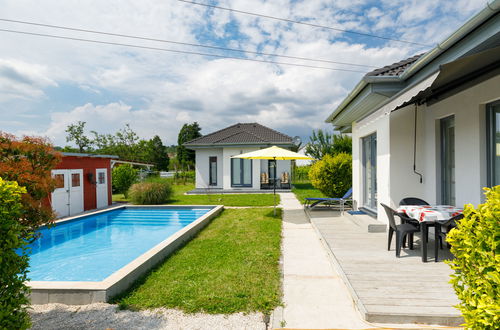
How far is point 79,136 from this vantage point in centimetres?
5009

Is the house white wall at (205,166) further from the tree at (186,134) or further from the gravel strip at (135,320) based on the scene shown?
the tree at (186,134)

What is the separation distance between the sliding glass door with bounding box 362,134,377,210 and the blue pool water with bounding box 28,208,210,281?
8.33m

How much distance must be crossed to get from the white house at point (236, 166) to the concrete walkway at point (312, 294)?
17.4 meters

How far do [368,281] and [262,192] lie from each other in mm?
19114

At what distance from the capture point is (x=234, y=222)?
1159cm

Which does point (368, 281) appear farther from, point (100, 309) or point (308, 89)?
point (308, 89)

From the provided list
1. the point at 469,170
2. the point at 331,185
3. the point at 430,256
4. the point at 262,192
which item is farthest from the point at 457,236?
the point at 262,192

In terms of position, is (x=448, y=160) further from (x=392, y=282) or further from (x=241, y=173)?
(x=241, y=173)

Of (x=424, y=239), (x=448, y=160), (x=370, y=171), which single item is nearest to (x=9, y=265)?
(x=424, y=239)

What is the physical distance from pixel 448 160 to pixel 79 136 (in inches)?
2207

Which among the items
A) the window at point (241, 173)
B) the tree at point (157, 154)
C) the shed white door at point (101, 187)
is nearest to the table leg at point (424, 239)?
the shed white door at point (101, 187)

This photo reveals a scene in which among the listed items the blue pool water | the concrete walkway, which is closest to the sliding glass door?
the concrete walkway

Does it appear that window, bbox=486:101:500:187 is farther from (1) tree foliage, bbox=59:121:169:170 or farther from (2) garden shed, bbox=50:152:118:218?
(1) tree foliage, bbox=59:121:169:170

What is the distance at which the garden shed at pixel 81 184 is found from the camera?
14508mm
